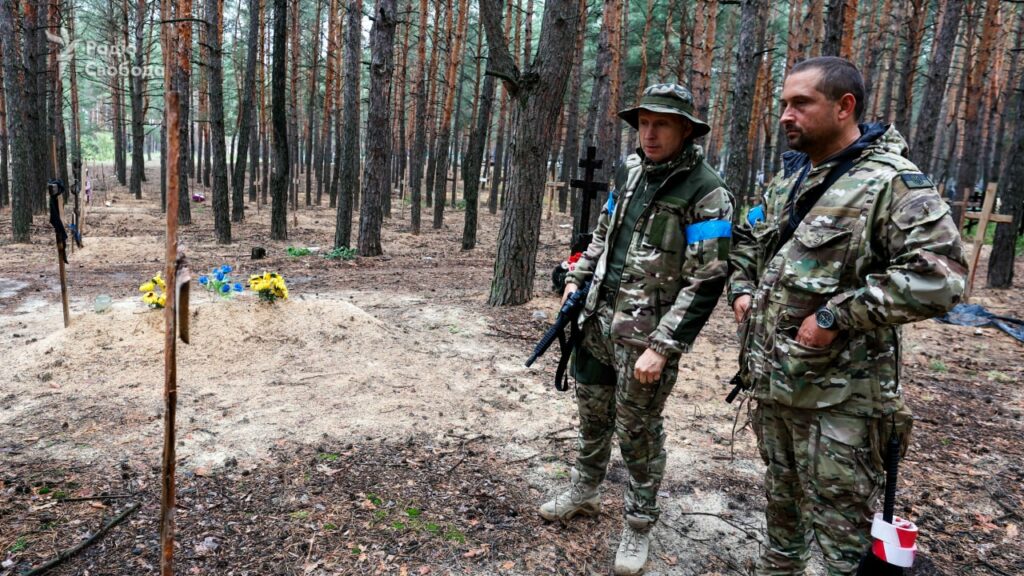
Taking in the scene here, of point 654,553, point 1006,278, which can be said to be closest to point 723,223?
point 654,553

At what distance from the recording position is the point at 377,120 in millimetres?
11039

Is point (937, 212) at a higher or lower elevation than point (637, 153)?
lower

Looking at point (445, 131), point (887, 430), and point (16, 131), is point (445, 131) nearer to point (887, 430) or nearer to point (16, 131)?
point (16, 131)

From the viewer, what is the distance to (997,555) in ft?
10.0

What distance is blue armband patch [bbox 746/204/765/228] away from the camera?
2445 mm

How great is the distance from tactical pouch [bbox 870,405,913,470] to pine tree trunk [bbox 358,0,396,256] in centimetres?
1017

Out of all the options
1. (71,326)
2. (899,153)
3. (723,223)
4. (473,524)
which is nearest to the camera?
(899,153)

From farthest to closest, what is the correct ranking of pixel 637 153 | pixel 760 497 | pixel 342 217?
pixel 342 217
pixel 760 497
pixel 637 153

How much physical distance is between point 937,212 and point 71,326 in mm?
6442

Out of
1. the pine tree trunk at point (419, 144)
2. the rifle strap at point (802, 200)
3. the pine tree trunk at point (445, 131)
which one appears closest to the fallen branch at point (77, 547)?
the rifle strap at point (802, 200)

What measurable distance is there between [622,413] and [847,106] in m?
1.50

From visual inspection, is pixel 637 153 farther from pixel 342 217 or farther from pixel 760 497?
pixel 342 217

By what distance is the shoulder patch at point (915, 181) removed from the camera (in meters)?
1.85

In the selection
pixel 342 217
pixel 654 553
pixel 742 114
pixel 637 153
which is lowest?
pixel 654 553
